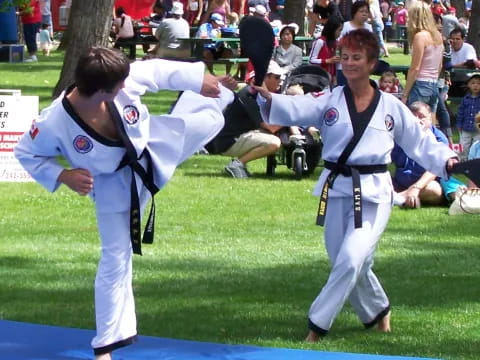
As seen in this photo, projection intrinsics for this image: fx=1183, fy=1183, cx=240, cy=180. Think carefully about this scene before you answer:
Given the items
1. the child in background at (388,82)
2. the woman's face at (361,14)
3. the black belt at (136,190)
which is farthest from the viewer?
the woman's face at (361,14)

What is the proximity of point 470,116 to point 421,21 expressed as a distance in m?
1.48

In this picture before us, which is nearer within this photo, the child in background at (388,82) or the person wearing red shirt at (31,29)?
the child in background at (388,82)

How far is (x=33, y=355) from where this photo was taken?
6008mm

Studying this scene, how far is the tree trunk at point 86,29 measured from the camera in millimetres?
17297

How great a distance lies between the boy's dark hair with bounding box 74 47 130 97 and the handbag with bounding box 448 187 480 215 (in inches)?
241

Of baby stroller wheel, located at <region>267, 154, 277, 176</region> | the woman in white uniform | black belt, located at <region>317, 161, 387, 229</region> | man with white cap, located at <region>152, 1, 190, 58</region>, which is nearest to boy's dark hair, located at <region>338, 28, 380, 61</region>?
the woman in white uniform

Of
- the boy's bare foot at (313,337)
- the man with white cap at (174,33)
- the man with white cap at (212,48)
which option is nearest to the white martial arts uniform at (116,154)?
the boy's bare foot at (313,337)

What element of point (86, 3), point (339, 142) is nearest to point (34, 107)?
point (86, 3)

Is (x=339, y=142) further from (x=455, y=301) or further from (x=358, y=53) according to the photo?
(x=455, y=301)

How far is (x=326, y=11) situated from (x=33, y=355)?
1815cm

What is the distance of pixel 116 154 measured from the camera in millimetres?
5621

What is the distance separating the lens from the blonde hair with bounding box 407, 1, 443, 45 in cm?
1289

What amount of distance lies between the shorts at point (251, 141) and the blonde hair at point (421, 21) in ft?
6.36

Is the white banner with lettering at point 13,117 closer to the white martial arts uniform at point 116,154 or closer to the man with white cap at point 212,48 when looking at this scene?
the white martial arts uniform at point 116,154
